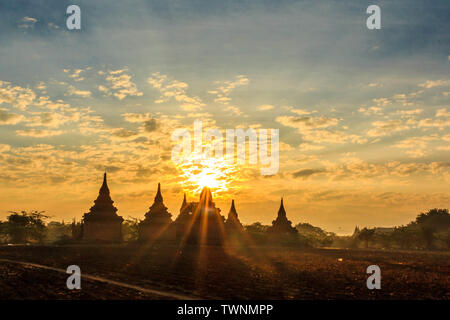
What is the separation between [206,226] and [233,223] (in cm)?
1134

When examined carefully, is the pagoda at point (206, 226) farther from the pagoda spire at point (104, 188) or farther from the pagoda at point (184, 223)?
the pagoda spire at point (104, 188)

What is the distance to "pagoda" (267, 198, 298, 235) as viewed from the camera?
68.1 m

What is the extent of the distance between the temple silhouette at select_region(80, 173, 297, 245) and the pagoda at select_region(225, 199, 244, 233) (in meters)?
0.30

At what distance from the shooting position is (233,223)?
6619cm

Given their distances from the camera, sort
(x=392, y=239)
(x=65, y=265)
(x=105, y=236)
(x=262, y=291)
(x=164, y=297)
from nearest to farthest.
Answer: (x=164, y=297)
(x=262, y=291)
(x=65, y=265)
(x=105, y=236)
(x=392, y=239)

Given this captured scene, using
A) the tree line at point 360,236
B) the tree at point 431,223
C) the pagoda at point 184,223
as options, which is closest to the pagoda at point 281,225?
the tree line at point 360,236

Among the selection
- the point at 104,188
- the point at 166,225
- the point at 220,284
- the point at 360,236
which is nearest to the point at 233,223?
the point at 166,225

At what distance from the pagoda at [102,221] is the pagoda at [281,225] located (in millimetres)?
23376
